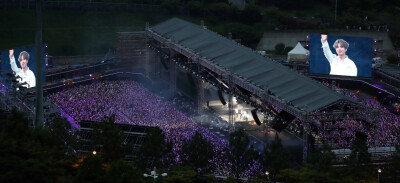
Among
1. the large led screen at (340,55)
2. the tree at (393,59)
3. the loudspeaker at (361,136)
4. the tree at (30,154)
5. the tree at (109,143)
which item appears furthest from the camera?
the tree at (393,59)

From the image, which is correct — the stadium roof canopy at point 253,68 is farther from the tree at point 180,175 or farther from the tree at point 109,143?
the tree at point 109,143

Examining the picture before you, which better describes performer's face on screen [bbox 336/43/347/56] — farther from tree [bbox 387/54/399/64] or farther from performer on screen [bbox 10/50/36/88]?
performer on screen [bbox 10/50/36/88]

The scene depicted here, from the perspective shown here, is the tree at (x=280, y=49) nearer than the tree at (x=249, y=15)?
Yes

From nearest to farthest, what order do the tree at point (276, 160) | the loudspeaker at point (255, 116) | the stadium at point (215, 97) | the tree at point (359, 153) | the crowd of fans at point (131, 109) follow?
the tree at point (276, 160) → the tree at point (359, 153) → the stadium at point (215, 97) → the crowd of fans at point (131, 109) → the loudspeaker at point (255, 116)

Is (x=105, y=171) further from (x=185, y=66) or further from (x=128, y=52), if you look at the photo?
(x=128, y=52)

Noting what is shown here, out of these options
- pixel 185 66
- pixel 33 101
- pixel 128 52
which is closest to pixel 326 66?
pixel 185 66

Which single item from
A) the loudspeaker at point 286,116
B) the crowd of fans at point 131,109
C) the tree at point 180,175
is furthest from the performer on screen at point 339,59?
the tree at point 180,175

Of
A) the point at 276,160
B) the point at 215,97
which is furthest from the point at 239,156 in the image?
the point at 215,97
